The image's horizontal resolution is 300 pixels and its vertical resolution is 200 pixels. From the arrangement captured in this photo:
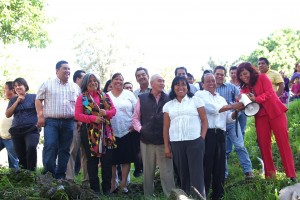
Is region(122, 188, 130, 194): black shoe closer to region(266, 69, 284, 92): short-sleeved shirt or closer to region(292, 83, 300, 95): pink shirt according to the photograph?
region(266, 69, 284, 92): short-sleeved shirt

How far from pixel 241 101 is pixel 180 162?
1.26 m

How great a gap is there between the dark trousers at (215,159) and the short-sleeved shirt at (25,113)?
318cm

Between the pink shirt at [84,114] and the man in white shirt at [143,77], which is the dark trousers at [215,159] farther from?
the man in white shirt at [143,77]

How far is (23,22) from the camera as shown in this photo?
34.9 feet

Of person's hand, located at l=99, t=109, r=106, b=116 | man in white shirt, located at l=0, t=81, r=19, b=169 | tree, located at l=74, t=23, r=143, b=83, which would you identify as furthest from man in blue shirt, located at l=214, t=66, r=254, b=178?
tree, located at l=74, t=23, r=143, b=83

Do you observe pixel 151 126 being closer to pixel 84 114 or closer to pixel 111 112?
pixel 111 112

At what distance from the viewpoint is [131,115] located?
18.9 feet

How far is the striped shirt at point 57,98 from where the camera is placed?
556cm

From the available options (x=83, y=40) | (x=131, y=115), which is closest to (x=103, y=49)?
(x=83, y=40)

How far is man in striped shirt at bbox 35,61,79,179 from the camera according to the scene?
18.1 ft

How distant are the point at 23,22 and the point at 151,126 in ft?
24.1

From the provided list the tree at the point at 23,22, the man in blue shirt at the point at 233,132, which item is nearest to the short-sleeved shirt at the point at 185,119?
the man in blue shirt at the point at 233,132

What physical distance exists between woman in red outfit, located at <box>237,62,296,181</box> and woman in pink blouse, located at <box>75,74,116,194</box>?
2152 millimetres

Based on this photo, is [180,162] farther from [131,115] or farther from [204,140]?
[131,115]
